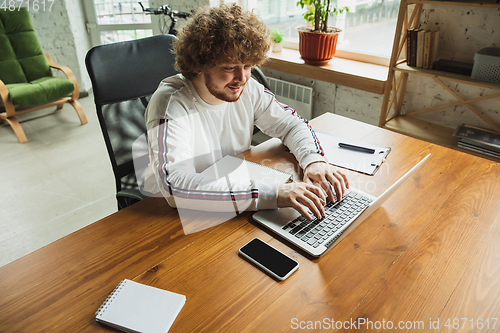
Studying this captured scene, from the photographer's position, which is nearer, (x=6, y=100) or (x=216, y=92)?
(x=216, y=92)

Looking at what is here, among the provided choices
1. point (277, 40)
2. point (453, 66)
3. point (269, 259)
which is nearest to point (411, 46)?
point (453, 66)

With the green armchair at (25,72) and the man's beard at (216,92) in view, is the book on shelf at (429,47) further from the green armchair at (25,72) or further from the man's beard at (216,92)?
the green armchair at (25,72)

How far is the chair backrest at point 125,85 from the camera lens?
118cm

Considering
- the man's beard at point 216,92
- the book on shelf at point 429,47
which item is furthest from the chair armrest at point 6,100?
the book on shelf at point 429,47

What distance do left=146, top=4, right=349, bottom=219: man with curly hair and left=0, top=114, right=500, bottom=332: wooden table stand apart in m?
0.08

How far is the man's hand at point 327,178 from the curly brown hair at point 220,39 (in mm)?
423

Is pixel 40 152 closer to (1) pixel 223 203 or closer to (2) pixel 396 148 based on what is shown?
(1) pixel 223 203

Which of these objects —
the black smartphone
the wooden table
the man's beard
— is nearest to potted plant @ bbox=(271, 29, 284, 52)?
the man's beard

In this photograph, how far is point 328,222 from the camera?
0.89 metres

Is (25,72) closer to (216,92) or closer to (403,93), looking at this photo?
(216,92)

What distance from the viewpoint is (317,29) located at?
2.30 m

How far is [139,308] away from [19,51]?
12.2 ft

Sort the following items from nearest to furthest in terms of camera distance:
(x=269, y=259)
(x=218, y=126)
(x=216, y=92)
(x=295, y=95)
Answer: (x=269, y=259) < (x=216, y=92) < (x=218, y=126) < (x=295, y=95)

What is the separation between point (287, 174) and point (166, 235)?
44cm
